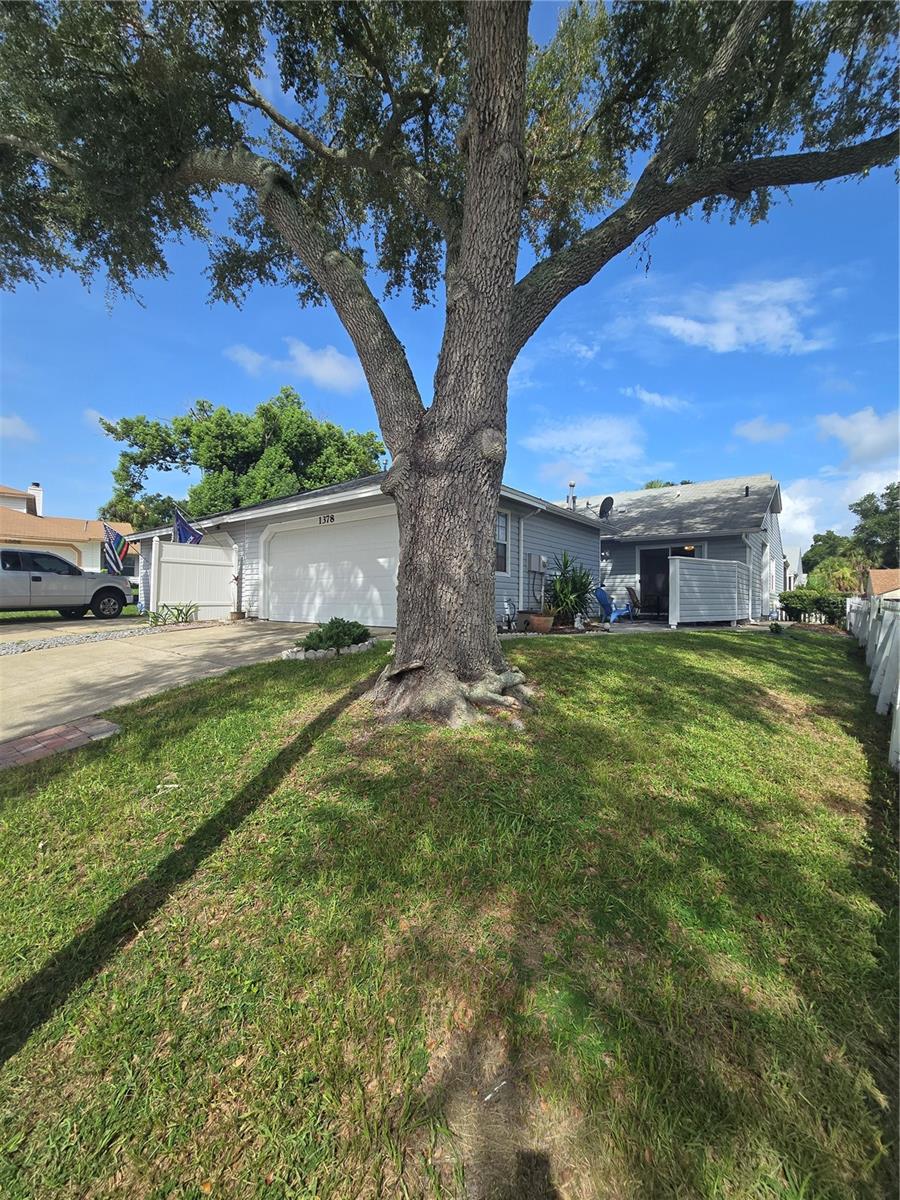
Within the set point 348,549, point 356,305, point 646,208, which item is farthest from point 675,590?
point 356,305

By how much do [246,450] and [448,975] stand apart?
24.2m

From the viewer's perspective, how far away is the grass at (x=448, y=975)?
4.29 ft

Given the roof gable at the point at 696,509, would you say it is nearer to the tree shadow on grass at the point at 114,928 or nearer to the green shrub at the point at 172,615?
the green shrub at the point at 172,615

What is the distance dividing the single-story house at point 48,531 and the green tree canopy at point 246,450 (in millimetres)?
4775

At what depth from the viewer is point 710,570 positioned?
11.5m

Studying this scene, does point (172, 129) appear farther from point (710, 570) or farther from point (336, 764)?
point (710, 570)

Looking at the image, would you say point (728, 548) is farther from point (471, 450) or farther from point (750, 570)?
point (471, 450)

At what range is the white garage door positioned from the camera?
9.70 metres

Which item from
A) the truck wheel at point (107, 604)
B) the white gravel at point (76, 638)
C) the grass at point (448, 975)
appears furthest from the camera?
the truck wheel at point (107, 604)

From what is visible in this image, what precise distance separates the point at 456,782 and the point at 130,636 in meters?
8.62

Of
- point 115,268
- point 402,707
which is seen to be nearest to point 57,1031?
point 402,707

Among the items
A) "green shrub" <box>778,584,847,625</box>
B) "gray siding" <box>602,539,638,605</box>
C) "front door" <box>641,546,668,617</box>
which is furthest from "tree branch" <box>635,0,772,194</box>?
"green shrub" <box>778,584,847,625</box>

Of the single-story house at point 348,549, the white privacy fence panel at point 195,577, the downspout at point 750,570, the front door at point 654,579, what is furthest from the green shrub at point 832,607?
the white privacy fence panel at point 195,577

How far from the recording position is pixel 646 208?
466 centimetres
